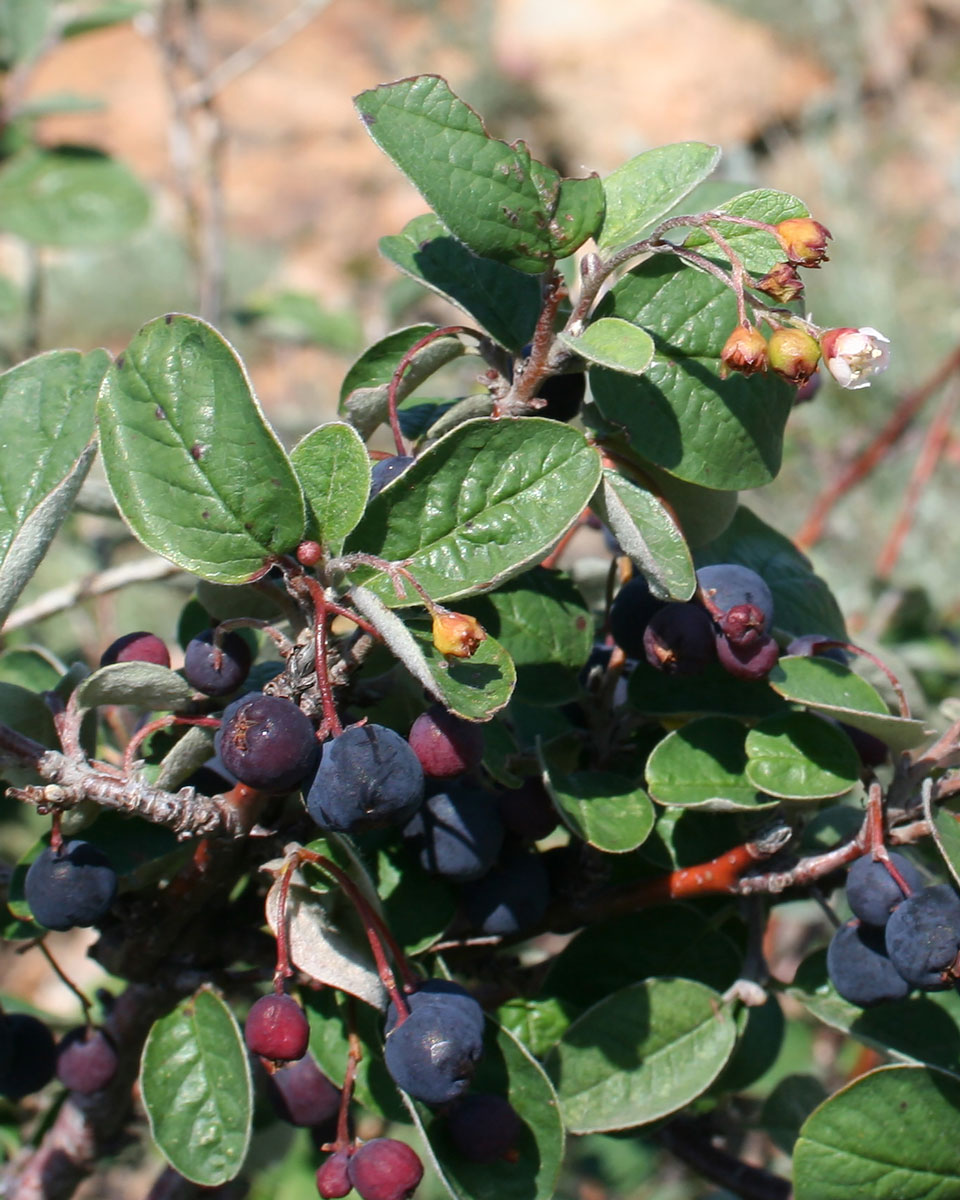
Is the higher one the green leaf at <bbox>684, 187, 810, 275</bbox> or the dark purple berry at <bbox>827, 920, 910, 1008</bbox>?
the green leaf at <bbox>684, 187, 810, 275</bbox>

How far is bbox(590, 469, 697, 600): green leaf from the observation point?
0.79 meters

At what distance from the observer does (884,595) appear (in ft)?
7.02

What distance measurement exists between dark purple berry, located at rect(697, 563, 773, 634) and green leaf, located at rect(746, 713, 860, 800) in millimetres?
92

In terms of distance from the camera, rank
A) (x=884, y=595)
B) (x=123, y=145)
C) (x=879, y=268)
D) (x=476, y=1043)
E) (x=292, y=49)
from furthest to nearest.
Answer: (x=292, y=49)
(x=123, y=145)
(x=879, y=268)
(x=884, y=595)
(x=476, y=1043)

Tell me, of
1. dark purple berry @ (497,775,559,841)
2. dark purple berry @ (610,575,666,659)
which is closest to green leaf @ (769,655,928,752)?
dark purple berry @ (610,575,666,659)

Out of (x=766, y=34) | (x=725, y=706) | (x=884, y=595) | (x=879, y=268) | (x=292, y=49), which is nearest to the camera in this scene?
(x=725, y=706)

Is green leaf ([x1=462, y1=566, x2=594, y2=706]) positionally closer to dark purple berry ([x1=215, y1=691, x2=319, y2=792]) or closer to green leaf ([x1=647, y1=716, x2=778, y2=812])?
green leaf ([x1=647, y1=716, x2=778, y2=812])

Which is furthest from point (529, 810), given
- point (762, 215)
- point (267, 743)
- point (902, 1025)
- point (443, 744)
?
point (762, 215)

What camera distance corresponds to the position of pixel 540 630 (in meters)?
0.92

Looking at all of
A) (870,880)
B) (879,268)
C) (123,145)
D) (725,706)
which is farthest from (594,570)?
(123,145)

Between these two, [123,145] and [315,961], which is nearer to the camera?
[315,961]

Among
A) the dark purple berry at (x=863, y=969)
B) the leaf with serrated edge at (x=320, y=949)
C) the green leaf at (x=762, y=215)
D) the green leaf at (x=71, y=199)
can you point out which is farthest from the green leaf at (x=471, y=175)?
the green leaf at (x=71, y=199)

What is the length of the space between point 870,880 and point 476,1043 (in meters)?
0.33

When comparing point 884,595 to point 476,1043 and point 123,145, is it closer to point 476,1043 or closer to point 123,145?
point 476,1043
